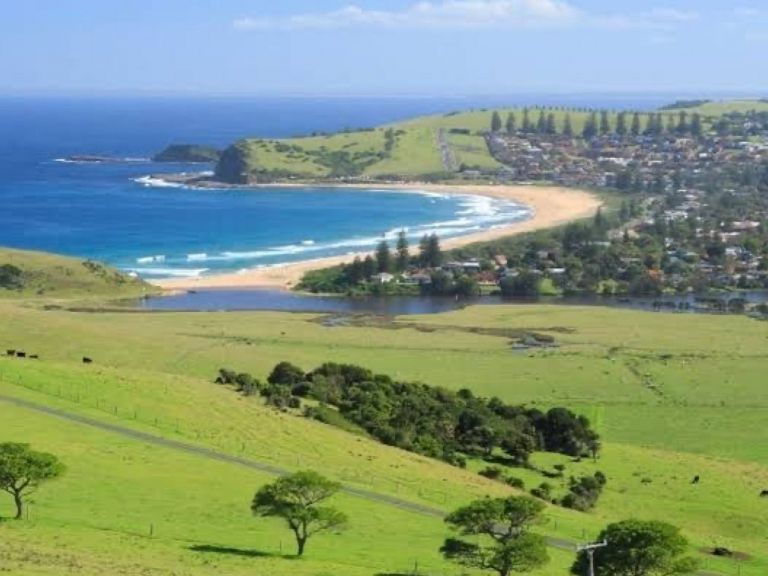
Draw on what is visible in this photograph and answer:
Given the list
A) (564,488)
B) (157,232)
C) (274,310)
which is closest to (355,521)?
(564,488)

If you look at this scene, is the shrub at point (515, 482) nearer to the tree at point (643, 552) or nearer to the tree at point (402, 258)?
the tree at point (643, 552)

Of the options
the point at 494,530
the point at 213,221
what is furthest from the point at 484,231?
the point at 494,530

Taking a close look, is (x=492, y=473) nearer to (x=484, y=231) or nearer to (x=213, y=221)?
(x=484, y=231)

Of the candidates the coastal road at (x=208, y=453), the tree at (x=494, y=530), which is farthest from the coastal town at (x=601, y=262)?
the tree at (x=494, y=530)

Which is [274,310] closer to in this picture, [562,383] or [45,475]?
[562,383]

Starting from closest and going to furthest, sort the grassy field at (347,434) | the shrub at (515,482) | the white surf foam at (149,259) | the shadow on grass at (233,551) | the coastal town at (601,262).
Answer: the shadow on grass at (233,551), the grassy field at (347,434), the shrub at (515,482), the coastal town at (601,262), the white surf foam at (149,259)

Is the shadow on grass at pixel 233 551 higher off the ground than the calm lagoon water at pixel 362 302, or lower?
higher

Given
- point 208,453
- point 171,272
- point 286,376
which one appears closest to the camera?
point 208,453
